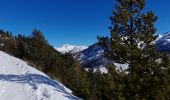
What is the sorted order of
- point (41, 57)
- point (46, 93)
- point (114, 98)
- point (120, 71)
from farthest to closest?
1. point (41, 57)
2. point (120, 71)
3. point (114, 98)
4. point (46, 93)

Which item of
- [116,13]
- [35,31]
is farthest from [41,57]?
[116,13]

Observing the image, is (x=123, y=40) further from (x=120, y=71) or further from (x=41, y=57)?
(x=41, y=57)

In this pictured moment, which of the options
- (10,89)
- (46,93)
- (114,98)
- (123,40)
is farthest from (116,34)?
(10,89)

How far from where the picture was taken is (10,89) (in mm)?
18984

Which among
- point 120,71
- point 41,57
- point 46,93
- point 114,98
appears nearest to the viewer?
point 46,93

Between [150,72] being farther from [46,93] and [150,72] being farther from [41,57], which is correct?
[41,57]

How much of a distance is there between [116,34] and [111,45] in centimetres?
86

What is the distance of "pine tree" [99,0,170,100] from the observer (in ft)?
67.1

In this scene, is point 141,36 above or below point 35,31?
below

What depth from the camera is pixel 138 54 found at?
2128cm

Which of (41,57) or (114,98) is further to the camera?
(41,57)

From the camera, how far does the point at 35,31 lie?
76562 mm

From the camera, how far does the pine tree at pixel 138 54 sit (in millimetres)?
20438

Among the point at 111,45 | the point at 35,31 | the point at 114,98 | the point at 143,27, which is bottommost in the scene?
the point at 114,98
